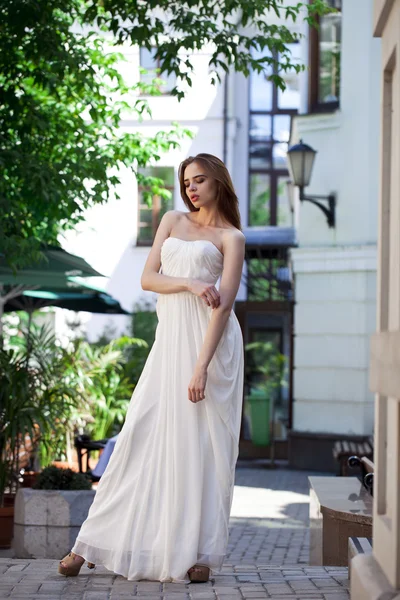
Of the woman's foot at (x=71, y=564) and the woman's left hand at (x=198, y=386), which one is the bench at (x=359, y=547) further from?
the woman's foot at (x=71, y=564)

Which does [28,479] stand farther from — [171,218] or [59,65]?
[171,218]

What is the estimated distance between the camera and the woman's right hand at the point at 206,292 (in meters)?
5.38

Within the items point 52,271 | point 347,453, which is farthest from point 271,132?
point 52,271

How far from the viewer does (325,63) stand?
18.8m

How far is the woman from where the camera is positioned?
5273mm

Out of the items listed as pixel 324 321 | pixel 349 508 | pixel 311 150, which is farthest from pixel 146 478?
pixel 324 321

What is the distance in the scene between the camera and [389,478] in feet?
12.6

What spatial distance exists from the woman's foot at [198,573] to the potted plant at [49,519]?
293cm

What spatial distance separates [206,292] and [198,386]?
0.44 meters

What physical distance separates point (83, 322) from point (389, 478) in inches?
961

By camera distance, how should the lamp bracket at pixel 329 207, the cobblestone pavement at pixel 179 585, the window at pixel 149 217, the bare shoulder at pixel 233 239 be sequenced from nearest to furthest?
the cobblestone pavement at pixel 179 585
the bare shoulder at pixel 233 239
the lamp bracket at pixel 329 207
the window at pixel 149 217

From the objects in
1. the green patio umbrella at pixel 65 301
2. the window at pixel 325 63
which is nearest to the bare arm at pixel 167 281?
the green patio umbrella at pixel 65 301

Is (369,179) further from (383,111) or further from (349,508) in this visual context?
(383,111)

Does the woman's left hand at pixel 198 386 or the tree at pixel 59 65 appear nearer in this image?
the woman's left hand at pixel 198 386
